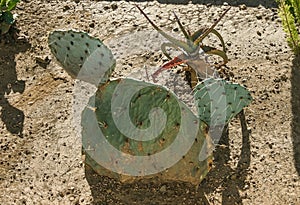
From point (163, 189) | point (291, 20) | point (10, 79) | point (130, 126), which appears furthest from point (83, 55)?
point (291, 20)

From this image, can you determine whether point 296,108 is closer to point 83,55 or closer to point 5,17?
point 83,55

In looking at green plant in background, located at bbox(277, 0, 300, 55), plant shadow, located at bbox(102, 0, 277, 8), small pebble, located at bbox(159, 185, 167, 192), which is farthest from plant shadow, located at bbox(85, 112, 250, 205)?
plant shadow, located at bbox(102, 0, 277, 8)

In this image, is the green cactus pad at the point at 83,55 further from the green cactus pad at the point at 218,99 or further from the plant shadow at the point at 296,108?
the plant shadow at the point at 296,108

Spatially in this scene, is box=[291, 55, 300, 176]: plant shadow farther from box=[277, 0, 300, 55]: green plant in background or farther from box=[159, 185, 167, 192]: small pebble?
box=[159, 185, 167, 192]: small pebble

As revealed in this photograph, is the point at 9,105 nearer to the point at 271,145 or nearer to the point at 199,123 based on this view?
the point at 199,123

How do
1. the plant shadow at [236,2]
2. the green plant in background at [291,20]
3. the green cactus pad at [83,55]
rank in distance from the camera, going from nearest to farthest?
the green cactus pad at [83,55] → the green plant in background at [291,20] → the plant shadow at [236,2]

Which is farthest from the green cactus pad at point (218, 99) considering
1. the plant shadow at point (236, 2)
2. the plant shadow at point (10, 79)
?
the plant shadow at point (236, 2)
